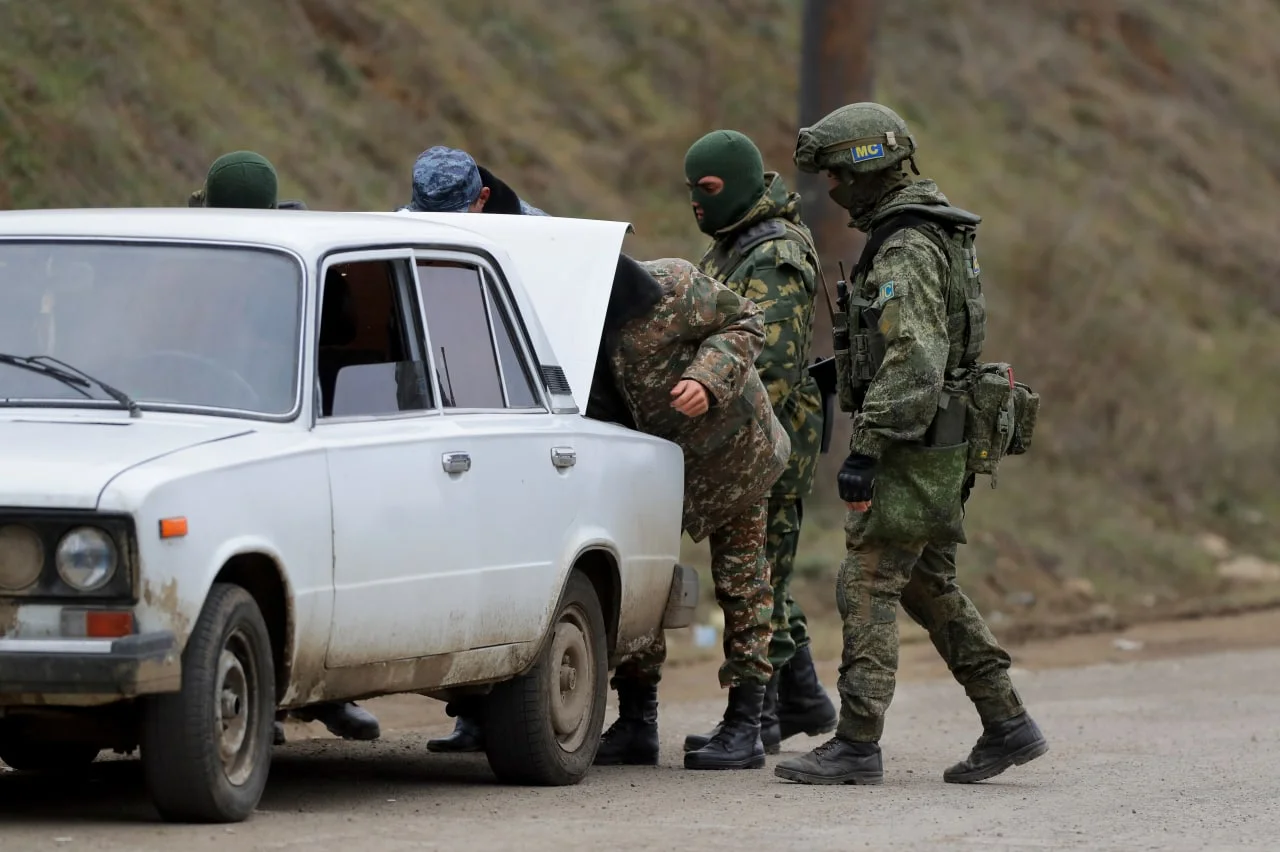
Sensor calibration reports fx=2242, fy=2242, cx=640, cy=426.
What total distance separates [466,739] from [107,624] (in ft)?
10.8

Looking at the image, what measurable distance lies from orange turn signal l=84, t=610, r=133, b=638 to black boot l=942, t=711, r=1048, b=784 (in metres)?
3.52

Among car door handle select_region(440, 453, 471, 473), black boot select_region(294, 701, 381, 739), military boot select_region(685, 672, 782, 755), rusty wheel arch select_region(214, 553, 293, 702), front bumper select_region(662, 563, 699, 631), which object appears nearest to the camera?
rusty wheel arch select_region(214, 553, 293, 702)

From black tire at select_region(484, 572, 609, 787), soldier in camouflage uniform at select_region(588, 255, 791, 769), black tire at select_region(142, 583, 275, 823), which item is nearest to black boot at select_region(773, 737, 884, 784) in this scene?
soldier in camouflage uniform at select_region(588, 255, 791, 769)

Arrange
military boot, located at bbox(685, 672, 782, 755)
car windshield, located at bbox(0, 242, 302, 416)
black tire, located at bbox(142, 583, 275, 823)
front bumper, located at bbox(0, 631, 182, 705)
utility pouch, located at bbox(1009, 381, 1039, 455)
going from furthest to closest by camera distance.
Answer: military boot, located at bbox(685, 672, 782, 755)
utility pouch, located at bbox(1009, 381, 1039, 455)
car windshield, located at bbox(0, 242, 302, 416)
black tire, located at bbox(142, 583, 275, 823)
front bumper, located at bbox(0, 631, 182, 705)

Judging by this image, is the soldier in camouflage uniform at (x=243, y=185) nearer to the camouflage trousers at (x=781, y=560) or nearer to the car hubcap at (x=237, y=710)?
the camouflage trousers at (x=781, y=560)

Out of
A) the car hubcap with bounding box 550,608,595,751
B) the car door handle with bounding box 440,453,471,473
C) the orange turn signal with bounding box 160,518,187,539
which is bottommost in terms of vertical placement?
the car hubcap with bounding box 550,608,595,751

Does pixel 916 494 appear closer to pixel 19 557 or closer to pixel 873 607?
pixel 873 607

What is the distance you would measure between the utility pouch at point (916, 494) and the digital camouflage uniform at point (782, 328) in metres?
0.81

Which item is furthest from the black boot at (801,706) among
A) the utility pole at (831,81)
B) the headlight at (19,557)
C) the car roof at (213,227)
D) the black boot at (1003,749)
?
the utility pole at (831,81)

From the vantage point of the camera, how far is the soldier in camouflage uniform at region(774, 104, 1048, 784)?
24.3ft

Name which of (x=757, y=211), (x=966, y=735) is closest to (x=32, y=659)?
(x=757, y=211)

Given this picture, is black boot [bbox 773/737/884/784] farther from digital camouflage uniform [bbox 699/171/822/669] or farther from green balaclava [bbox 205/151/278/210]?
green balaclava [bbox 205/151/278/210]

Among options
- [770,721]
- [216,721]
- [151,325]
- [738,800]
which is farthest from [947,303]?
[216,721]

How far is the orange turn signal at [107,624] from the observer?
5465 mm
